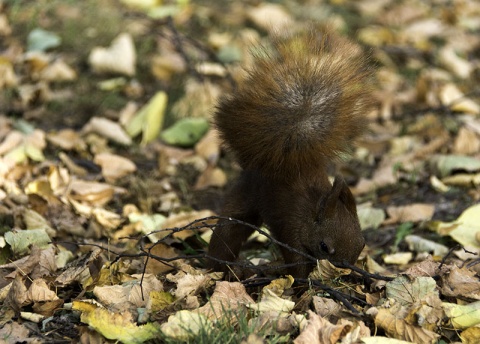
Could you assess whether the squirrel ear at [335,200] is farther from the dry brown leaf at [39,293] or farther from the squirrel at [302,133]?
the dry brown leaf at [39,293]

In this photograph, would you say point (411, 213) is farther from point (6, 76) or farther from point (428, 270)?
point (6, 76)

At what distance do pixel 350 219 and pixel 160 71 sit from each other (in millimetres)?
2906

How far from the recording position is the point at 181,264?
323 cm

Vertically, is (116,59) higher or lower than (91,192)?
higher

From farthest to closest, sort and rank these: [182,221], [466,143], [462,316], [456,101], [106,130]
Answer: [456,101] < [466,143] < [106,130] < [182,221] < [462,316]

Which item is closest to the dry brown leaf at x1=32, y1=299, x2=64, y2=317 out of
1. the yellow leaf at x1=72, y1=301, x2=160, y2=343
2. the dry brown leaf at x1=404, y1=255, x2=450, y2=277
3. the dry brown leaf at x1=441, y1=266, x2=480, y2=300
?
the yellow leaf at x1=72, y1=301, x2=160, y2=343

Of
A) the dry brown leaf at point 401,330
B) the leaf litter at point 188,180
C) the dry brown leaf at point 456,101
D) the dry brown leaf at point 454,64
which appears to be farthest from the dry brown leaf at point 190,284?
the dry brown leaf at point 454,64

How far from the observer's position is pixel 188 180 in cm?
466

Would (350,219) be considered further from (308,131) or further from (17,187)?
(17,187)

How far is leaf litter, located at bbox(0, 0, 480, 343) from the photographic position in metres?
2.73

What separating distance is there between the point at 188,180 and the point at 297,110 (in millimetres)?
1899

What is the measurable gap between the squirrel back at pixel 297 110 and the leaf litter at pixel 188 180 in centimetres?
34

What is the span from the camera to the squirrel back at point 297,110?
9.43ft

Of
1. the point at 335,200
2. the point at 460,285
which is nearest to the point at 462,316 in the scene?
the point at 460,285
